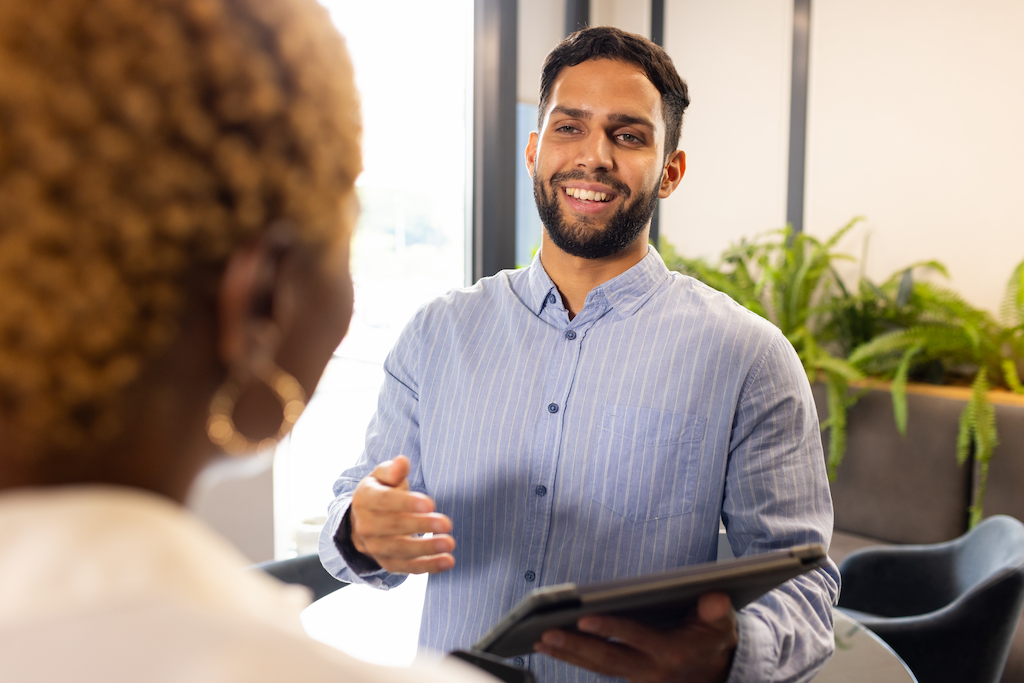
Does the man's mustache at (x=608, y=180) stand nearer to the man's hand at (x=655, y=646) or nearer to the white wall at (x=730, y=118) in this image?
the man's hand at (x=655, y=646)

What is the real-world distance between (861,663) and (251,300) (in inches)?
63.7

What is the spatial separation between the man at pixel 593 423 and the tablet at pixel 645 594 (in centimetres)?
20

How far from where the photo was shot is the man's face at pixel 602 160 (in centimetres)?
151

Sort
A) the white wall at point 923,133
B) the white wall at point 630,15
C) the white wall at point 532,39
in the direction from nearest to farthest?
the white wall at point 923,133, the white wall at point 532,39, the white wall at point 630,15

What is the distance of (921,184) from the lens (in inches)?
136

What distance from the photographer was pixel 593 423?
140 cm

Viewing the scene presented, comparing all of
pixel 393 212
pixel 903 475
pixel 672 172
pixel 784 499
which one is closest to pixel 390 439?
pixel 784 499

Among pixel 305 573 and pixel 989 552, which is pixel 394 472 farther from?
pixel 989 552

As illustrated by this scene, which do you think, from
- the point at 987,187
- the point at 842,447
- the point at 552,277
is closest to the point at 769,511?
the point at 552,277

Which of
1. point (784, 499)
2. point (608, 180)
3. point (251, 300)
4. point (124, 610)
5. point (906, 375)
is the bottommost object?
point (906, 375)

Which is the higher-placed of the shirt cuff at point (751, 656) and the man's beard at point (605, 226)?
the man's beard at point (605, 226)

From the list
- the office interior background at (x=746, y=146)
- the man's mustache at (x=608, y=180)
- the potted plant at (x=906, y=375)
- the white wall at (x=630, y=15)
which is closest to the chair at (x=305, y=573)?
the office interior background at (x=746, y=146)

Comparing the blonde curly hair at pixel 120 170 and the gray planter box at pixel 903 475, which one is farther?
the gray planter box at pixel 903 475

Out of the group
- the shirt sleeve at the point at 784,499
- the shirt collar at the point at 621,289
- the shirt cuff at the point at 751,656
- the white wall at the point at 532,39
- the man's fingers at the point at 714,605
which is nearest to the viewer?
the man's fingers at the point at 714,605
